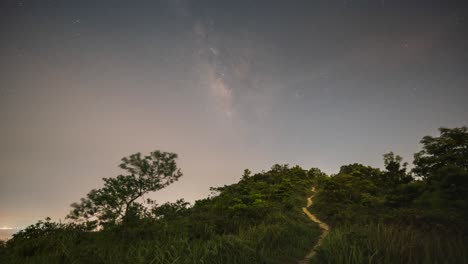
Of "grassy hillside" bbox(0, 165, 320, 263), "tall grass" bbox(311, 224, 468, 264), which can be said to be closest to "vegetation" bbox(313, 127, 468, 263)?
"tall grass" bbox(311, 224, 468, 264)

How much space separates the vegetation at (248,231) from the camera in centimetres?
521

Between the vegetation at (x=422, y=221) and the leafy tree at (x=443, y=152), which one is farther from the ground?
the leafy tree at (x=443, y=152)

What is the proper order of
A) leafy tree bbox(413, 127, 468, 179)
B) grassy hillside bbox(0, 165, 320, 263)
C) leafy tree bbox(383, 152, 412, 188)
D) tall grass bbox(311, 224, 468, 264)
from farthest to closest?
1. leafy tree bbox(383, 152, 412, 188)
2. leafy tree bbox(413, 127, 468, 179)
3. grassy hillside bbox(0, 165, 320, 263)
4. tall grass bbox(311, 224, 468, 264)

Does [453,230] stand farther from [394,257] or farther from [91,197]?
[91,197]

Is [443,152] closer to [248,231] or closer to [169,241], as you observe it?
[248,231]

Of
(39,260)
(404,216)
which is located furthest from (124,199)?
(404,216)

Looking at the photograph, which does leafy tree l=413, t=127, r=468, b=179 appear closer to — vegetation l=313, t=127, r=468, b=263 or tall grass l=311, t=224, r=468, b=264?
vegetation l=313, t=127, r=468, b=263

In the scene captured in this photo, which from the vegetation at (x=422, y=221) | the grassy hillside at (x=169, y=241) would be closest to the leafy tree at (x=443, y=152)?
the vegetation at (x=422, y=221)

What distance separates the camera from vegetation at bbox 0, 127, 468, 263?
17.1 feet

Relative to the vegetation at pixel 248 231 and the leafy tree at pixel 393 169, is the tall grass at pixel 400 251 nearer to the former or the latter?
the vegetation at pixel 248 231

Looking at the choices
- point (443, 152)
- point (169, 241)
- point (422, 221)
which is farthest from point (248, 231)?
point (443, 152)

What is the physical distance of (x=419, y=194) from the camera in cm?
1441

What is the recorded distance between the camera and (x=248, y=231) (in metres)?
9.45

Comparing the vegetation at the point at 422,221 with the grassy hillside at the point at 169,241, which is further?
the grassy hillside at the point at 169,241
